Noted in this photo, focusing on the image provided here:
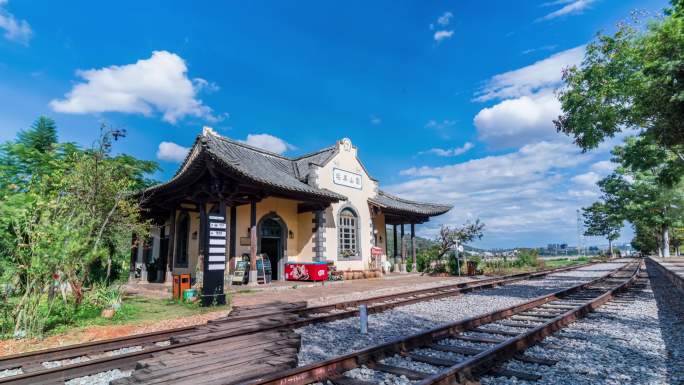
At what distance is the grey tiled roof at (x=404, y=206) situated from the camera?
817 inches

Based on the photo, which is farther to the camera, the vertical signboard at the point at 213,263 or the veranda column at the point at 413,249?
the veranda column at the point at 413,249

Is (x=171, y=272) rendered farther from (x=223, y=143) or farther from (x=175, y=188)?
(x=223, y=143)

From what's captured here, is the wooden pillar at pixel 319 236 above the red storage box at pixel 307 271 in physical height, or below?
above

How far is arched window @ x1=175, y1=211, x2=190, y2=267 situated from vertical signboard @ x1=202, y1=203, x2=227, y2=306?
8.69 meters

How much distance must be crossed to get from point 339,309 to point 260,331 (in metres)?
2.99

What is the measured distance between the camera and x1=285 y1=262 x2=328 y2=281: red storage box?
52.3 feet

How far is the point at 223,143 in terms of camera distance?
17078 mm

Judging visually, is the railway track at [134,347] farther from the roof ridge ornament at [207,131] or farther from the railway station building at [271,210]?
the roof ridge ornament at [207,131]

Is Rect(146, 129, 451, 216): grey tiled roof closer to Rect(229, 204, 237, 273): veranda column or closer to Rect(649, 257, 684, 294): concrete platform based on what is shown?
Rect(229, 204, 237, 273): veranda column

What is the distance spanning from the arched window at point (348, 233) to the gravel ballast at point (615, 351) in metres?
12.4

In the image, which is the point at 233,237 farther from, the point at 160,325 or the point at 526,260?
the point at 526,260

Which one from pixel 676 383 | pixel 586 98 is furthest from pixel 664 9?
pixel 676 383

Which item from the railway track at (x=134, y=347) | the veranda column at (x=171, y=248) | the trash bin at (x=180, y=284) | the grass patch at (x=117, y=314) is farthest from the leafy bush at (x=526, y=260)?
the grass patch at (x=117, y=314)

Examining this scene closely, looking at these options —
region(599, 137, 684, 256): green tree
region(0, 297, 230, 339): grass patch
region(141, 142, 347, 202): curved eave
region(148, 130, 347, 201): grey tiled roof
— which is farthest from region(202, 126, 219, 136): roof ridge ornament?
region(599, 137, 684, 256): green tree
